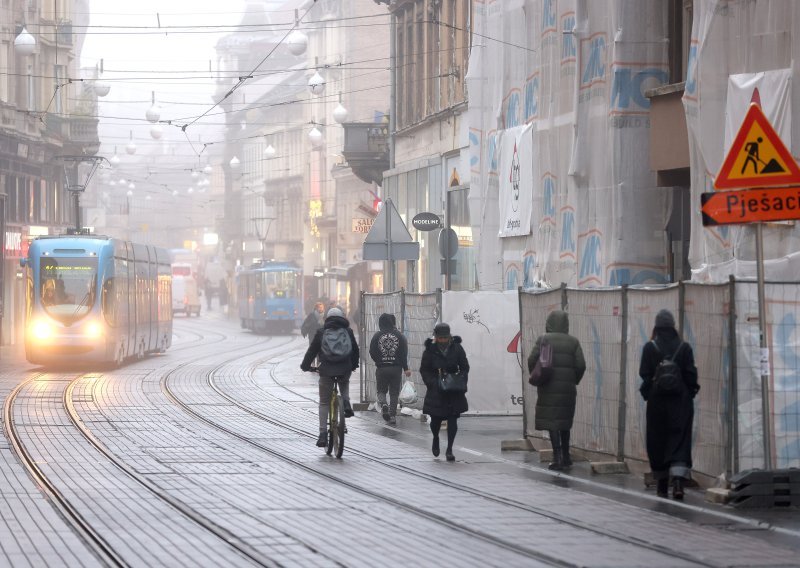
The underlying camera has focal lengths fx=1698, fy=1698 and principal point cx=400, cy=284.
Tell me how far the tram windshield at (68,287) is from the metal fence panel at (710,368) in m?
25.2

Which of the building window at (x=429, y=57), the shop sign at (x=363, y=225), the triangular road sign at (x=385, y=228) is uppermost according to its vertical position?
the building window at (x=429, y=57)

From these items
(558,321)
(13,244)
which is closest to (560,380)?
(558,321)

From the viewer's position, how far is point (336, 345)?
18.5m

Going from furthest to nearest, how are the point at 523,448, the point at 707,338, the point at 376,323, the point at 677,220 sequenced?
1. the point at 376,323
2. the point at 677,220
3. the point at 523,448
4. the point at 707,338

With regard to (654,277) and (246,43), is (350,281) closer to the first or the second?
(654,277)

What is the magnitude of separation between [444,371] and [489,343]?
5.93m

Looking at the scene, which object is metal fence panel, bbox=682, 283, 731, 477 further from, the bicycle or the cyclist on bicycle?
the cyclist on bicycle

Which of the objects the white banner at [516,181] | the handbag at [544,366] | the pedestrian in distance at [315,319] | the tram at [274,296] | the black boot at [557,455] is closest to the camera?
the handbag at [544,366]

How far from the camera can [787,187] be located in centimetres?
1348

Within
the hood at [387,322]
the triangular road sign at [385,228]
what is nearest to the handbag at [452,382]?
the hood at [387,322]

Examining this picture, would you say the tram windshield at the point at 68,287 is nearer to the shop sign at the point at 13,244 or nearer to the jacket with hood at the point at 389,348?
the jacket with hood at the point at 389,348

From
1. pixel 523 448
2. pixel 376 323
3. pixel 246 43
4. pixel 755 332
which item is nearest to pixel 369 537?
pixel 755 332

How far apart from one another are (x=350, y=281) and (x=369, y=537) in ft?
200

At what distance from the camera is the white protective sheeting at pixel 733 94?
60.3 ft
